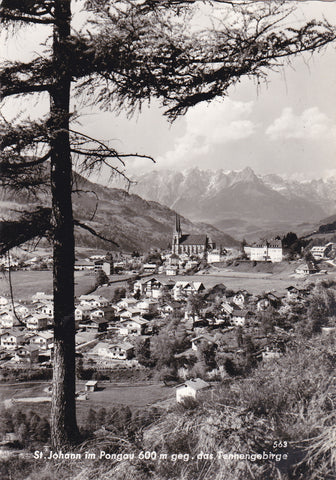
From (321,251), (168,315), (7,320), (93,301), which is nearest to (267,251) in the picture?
(321,251)

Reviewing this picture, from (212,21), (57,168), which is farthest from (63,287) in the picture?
(212,21)

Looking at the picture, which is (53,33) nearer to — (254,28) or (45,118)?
(45,118)

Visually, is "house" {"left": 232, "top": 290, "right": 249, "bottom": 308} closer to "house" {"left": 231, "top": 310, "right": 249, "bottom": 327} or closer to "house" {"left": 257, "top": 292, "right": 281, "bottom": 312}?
"house" {"left": 231, "top": 310, "right": 249, "bottom": 327}

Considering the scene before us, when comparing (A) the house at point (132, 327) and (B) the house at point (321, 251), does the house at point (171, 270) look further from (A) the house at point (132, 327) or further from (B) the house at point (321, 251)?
(B) the house at point (321, 251)

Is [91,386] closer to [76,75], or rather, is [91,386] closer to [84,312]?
[84,312]

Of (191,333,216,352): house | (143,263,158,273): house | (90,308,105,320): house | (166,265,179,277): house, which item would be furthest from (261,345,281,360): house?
(166,265,179,277): house

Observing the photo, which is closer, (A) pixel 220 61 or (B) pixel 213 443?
(B) pixel 213 443
